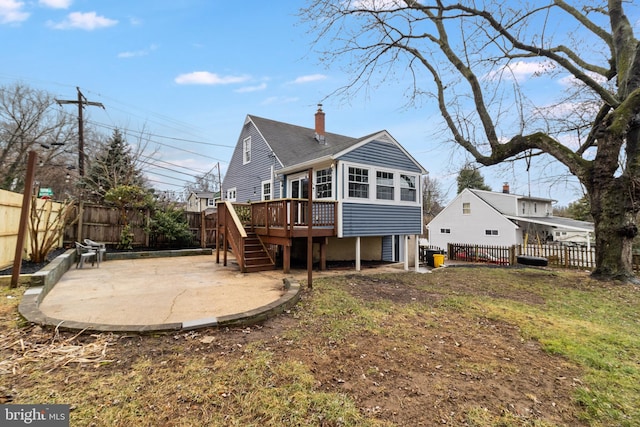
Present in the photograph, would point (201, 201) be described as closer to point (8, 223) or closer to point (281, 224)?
point (8, 223)

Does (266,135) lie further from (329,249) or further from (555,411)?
(555,411)

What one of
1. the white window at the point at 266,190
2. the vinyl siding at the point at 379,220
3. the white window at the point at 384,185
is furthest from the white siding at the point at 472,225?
the white window at the point at 266,190

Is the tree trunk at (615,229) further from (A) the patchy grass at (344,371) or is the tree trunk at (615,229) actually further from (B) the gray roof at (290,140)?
(B) the gray roof at (290,140)

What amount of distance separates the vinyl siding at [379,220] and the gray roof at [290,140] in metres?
3.28

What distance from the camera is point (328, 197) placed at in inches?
390

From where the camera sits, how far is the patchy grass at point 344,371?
2262 millimetres

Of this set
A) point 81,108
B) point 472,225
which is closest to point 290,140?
point 81,108

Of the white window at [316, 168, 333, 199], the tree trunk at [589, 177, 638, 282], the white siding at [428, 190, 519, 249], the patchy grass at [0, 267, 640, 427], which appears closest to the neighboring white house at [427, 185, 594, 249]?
the white siding at [428, 190, 519, 249]

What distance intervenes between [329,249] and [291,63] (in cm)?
671

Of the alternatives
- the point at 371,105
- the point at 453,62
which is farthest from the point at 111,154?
the point at 453,62

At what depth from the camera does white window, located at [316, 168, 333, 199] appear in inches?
387

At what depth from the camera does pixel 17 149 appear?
20.2 meters

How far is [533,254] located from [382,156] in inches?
452

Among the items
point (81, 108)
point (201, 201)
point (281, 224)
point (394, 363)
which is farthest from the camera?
point (201, 201)
